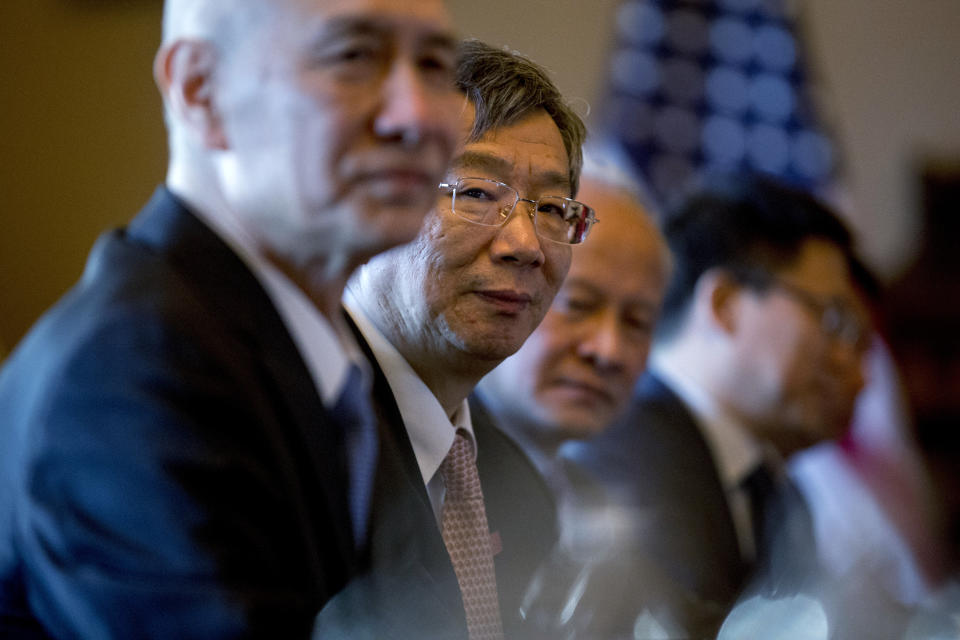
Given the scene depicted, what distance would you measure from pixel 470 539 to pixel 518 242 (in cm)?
21

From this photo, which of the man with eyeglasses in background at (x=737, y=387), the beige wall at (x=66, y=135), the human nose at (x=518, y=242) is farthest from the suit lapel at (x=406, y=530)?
the man with eyeglasses in background at (x=737, y=387)

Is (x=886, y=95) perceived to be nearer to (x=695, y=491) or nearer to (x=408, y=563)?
(x=695, y=491)

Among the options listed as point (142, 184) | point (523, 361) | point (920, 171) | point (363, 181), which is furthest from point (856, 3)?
point (363, 181)

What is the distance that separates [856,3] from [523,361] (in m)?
2.68

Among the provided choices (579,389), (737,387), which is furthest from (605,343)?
(737,387)

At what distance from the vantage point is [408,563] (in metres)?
0.57

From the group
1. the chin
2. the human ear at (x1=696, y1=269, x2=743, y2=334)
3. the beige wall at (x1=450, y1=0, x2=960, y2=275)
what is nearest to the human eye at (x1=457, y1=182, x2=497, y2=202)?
the chin

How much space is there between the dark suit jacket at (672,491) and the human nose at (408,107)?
0.73 metres

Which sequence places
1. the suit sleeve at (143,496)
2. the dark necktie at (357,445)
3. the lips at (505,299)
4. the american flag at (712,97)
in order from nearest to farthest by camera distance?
the suit sleeve at (143,496) < the dark necktie at (357,445) < the lips at (505,299) < the american flag at (712,97)

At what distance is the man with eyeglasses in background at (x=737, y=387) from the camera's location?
1256 mm

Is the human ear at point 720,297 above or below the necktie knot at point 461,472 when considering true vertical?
below

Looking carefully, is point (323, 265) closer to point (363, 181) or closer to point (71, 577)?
point (363, 181)

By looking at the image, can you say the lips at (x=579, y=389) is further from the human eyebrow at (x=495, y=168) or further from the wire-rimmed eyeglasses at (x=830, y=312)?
the wire-rimmed eyeglasses at (x=830, y=312)

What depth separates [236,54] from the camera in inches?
18.5
